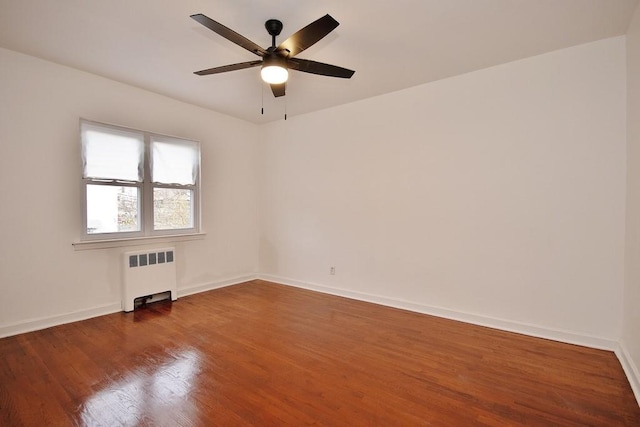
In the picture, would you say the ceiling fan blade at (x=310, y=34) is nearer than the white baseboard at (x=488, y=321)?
Yes

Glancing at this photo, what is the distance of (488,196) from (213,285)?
399 cm

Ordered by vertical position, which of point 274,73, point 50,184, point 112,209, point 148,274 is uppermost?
point 274,73

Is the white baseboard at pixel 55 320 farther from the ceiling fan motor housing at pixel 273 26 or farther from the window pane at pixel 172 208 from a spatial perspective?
the ceiling fan motor housing at pixel 273 26

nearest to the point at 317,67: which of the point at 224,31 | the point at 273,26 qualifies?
the point at 273,26

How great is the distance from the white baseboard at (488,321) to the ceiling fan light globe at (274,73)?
114 inches

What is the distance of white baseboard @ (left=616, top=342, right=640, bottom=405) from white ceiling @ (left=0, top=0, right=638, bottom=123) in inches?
104

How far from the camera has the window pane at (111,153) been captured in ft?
11.0

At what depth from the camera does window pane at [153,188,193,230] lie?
4.06 m

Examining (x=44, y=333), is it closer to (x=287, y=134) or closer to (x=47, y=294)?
(x=47, y=294)

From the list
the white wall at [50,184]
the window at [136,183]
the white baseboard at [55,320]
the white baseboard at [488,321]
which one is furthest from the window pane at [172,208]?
the white baseboard at [488,321]

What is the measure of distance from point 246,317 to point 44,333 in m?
1.95

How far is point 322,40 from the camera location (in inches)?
103

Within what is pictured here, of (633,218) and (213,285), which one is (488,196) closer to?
(633,218)

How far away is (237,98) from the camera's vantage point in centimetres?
403
